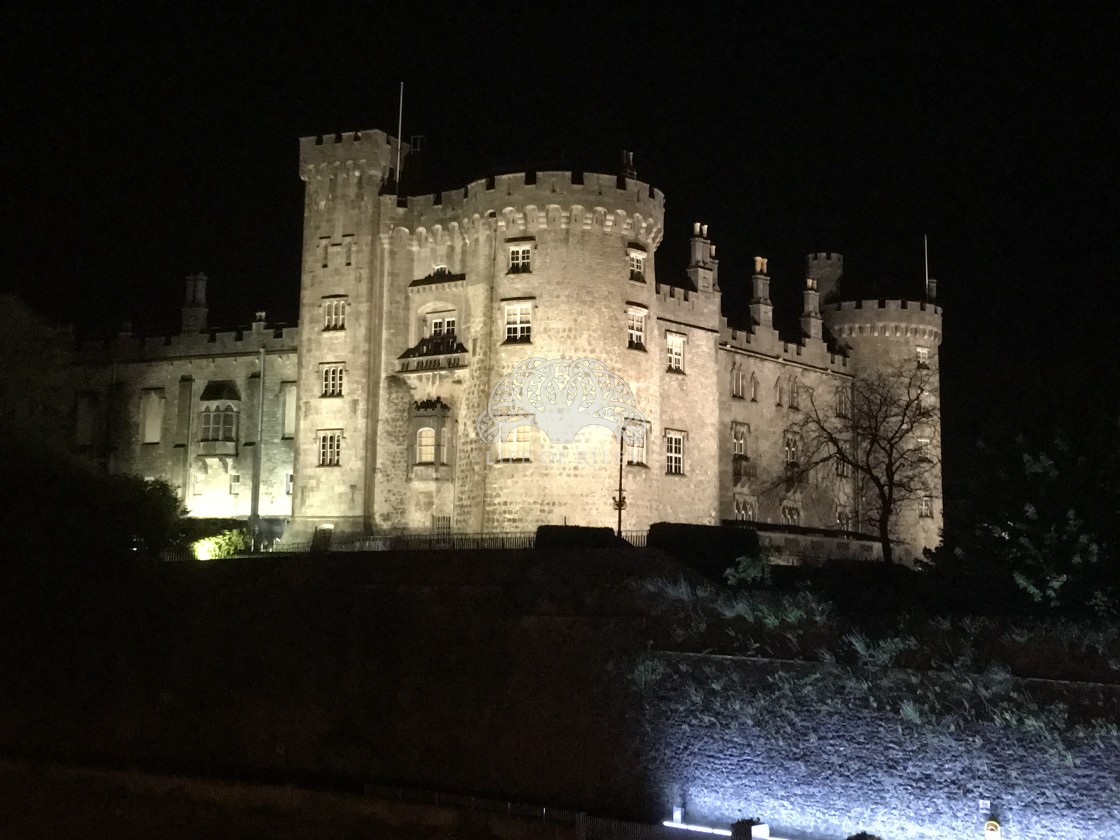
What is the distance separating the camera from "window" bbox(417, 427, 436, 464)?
44.1 metres

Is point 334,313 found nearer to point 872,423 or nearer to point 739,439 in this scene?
point 739,439

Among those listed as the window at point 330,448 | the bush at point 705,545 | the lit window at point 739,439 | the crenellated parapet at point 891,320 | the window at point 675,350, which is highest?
the crenellated parapet at point 891,320

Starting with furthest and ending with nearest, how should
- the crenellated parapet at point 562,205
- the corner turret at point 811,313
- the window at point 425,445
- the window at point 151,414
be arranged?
the window at point 151,414 → the corner turret at point 811,313 → the window at point 425,445 → the crenellated parapet at point 562,205

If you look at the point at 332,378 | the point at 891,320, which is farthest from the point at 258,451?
the point at 891,320

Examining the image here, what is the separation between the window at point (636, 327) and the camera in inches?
1693

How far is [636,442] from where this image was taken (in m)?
42.3

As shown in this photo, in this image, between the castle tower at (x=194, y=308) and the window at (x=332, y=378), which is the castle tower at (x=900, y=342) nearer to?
Answer: the window at (x=332, y=378)

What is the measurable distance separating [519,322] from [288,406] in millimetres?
15858

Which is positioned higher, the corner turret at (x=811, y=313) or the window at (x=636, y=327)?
the corner turret at (x=811, y=313)

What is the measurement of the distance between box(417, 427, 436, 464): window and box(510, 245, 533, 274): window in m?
6.09

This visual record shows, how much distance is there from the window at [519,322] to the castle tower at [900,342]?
70.6 feet

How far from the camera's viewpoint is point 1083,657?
21547 mm

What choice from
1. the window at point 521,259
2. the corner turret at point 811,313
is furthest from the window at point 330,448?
the corner turret at point 811,313

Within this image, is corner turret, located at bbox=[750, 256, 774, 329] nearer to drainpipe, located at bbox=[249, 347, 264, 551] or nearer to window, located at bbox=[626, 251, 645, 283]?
window, located at bbox=[626, 251, 645, 283]
